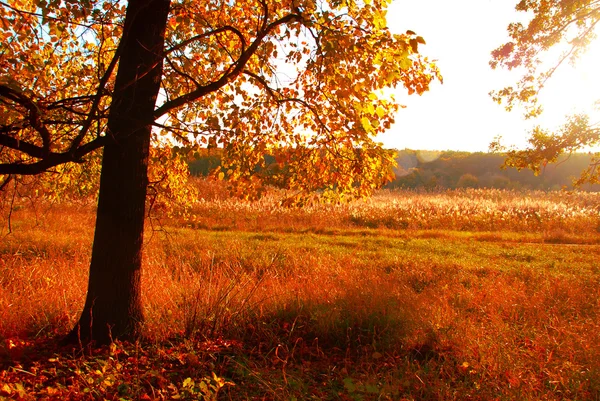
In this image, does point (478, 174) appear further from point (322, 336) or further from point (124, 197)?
point (124, 197)

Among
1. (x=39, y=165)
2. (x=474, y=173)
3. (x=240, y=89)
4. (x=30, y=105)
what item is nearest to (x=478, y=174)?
(x=474, y=173)

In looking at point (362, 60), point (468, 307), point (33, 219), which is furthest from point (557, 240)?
point (33, 219)

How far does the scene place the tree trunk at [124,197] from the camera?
4582mm

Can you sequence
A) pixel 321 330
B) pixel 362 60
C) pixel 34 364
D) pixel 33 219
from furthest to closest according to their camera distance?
1. pixel 33 219
2. pixel 321 330
3. pixel 362 60
4. pixel 34 364

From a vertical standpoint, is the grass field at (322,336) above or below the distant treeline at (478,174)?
below

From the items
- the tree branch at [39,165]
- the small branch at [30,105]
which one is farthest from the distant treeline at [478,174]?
the small branch at [30,105]

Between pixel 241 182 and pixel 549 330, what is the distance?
4.33 metres

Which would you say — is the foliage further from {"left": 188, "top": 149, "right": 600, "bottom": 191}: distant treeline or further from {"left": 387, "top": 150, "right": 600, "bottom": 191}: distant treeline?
{"left": 387, "top": 150, "right": 600, "bottom": 191}: distant treeline

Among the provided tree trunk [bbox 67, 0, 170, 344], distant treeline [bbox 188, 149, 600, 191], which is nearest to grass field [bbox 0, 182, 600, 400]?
tree trunk [bbox 67, 0, 170, 344]

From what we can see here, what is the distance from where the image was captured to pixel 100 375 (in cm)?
387

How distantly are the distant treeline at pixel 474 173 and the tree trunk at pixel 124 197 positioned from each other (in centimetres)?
3698

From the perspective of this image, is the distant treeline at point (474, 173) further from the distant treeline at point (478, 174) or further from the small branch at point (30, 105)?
the small branch at point (30, 105)

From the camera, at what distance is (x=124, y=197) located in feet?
15.0

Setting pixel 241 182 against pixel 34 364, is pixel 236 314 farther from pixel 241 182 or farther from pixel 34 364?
pixel 34 364
